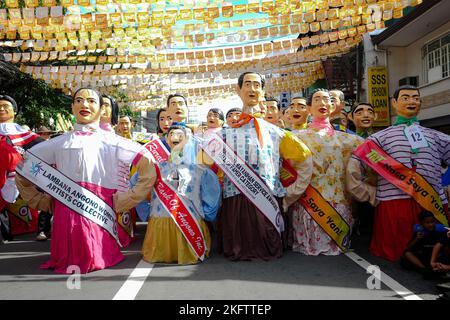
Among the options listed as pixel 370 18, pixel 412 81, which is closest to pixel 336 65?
pixel 412 81

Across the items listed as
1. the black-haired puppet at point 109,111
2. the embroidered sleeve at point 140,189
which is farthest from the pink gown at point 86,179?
the black-haired puppet at point 109,111

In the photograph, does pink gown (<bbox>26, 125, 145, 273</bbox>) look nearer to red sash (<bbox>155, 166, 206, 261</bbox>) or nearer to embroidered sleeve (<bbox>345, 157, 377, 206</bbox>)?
red sash (<bbox>155, 166, 206, 261</bbox>)

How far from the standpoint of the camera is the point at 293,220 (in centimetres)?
500

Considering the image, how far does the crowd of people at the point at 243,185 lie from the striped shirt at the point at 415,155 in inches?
0.5

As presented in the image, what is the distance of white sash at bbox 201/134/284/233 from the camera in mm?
4574

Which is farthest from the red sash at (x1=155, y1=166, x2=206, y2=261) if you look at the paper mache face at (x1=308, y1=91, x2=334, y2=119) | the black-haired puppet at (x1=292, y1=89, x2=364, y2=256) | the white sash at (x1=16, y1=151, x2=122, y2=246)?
the paper mache face at (x1=308, y1=91, x2=334, y2=119)

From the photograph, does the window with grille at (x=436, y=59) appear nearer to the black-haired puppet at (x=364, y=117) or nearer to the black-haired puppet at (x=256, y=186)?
the black-haired puppet at (x=364, y=117)

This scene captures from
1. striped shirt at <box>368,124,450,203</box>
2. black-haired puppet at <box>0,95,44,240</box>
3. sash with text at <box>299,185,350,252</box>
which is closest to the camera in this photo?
striped shirt at <box>368,124,450,203</box>

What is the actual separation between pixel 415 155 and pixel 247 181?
1927mm

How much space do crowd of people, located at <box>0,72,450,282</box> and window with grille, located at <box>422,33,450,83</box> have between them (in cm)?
733

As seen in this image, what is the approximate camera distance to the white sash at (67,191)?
162 inches

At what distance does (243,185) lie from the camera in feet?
15.0

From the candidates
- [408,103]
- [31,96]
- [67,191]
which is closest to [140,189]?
[67,191]

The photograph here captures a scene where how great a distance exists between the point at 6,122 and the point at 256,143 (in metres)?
4.06
